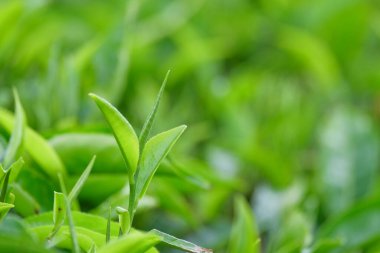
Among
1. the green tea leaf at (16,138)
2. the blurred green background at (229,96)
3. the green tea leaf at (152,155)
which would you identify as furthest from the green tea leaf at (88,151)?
the green tea leaf at (152,155)

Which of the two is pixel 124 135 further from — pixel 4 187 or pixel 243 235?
pixel 243 235

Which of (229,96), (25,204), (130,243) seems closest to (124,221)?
(130,243)

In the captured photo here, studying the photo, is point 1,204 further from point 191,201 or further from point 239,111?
point 239,111

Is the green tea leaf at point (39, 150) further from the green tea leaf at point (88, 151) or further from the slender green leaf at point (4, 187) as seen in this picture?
the slender green leaf at point (4, 187)

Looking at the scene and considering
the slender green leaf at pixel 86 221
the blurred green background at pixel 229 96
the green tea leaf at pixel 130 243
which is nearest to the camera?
the green tea leaf at pixel 130 243

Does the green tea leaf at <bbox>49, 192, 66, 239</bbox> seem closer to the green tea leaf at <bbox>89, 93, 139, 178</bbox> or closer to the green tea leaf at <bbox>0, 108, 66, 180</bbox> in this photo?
the green tea leaf at <bbox>89, 93, 139, 178</bbox>

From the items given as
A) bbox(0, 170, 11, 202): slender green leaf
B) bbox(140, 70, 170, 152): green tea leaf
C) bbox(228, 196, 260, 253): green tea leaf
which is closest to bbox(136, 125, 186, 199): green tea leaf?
bbox(140, 70, 170, 152): green tea leaf

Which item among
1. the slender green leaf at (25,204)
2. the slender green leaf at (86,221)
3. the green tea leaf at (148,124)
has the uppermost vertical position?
the green tea leaf at (148,124)
